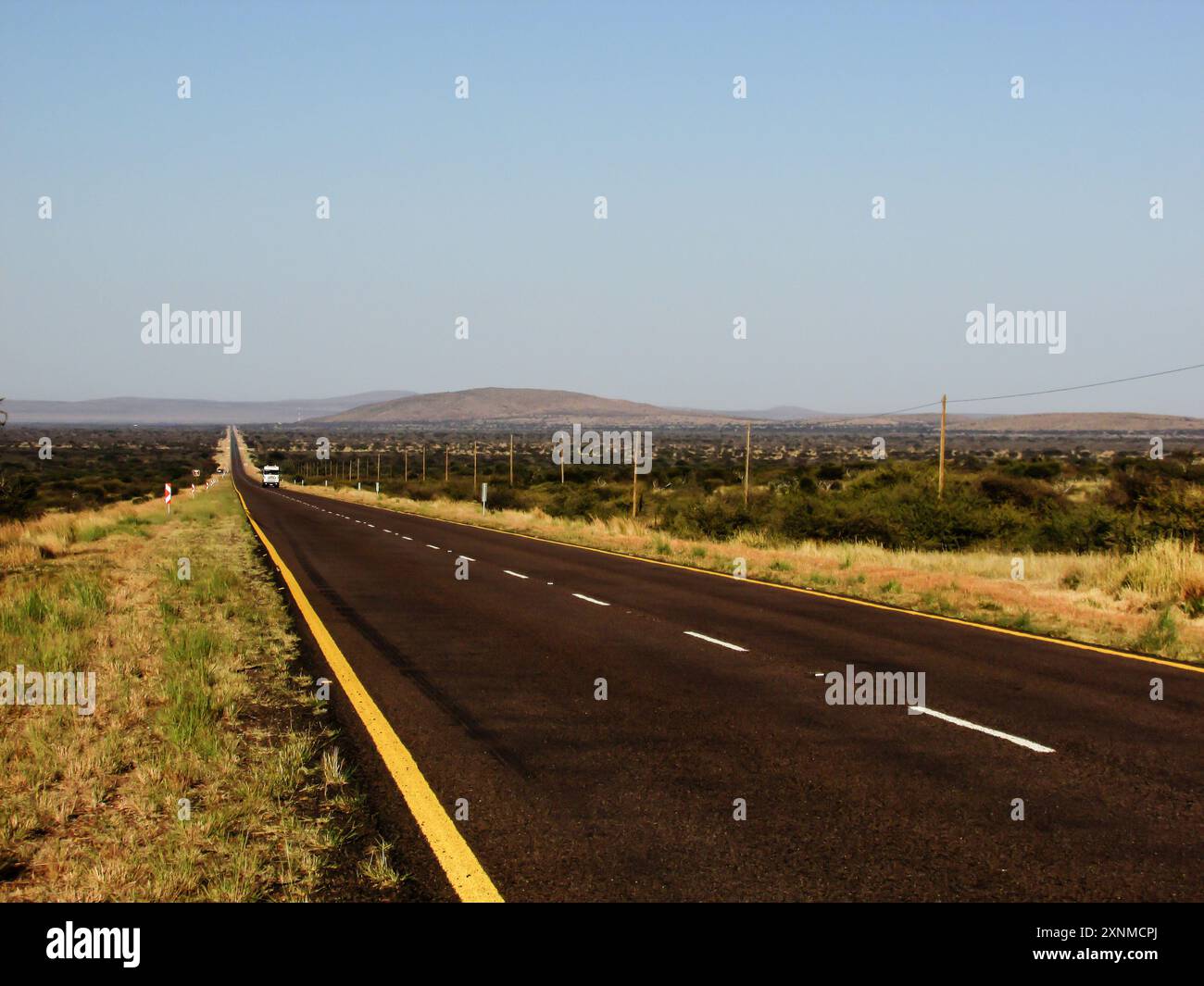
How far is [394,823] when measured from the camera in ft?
19.2

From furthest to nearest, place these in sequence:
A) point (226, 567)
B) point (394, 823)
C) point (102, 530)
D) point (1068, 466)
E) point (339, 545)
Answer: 1. point (1068, 466)
2. point (102, 530)
3. point (339, 545)
4. point (226, 567)
5. point (394, 823)

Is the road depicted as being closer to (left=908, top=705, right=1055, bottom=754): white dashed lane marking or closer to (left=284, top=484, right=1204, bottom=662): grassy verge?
(left=908, top=705, right=1055, bottom=754): white dashed lane marking

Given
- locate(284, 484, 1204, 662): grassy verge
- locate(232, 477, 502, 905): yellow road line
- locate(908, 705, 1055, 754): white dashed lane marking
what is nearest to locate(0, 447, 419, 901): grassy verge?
locate(232, 477, 502, 905): yellow road line

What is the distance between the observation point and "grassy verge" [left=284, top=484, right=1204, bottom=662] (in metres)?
13.9

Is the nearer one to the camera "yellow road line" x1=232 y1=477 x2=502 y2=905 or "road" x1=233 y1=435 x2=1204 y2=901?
"yellow road line" x1=232 y1=477 x2=502 y2=905

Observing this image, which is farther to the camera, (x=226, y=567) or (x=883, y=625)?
(x=226, y=567)

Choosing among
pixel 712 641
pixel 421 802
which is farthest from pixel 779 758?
pixel 712 641

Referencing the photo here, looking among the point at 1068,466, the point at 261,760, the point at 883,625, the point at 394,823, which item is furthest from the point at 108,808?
the point at 1068,466

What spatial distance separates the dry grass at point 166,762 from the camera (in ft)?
16.6

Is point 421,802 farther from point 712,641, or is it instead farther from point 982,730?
point 712,641

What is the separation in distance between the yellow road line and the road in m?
0.08

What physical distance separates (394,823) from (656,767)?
193 cm

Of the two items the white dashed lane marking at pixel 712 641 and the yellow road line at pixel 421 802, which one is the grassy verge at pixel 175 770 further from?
the white dashed lane marking at pixel 712 641
